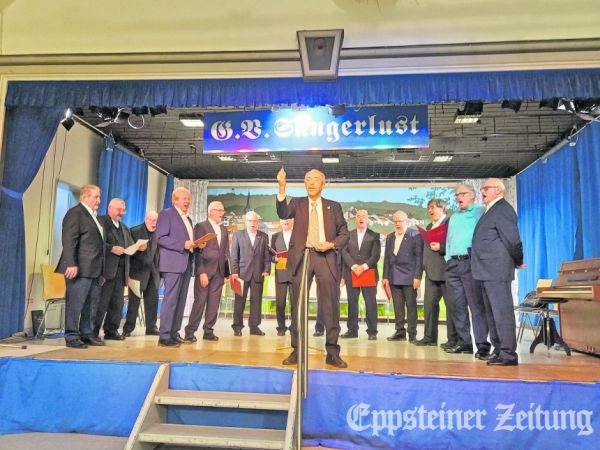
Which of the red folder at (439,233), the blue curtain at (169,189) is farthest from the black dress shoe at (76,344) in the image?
the blue curtain at (169,189)

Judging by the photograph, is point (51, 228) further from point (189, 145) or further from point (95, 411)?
point (95, 411)

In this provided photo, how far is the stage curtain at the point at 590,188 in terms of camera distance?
260 inches

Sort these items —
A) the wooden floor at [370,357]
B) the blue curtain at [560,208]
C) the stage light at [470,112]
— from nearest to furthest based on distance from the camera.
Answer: the wooden floor at [370,357], the stage light at [470,112], the blue curtain at [560,208]

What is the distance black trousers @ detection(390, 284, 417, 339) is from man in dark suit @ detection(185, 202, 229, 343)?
6.70 ft

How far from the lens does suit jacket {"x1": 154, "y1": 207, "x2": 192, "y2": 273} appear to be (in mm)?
4211

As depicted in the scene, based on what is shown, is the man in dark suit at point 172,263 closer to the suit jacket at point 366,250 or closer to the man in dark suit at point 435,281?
the suit jacket at point 366,250

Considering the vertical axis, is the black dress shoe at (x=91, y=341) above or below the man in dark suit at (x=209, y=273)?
below

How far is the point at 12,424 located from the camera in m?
3.20

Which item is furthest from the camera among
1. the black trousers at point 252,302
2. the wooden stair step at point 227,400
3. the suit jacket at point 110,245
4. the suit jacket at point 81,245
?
the black trousers at point 252,302

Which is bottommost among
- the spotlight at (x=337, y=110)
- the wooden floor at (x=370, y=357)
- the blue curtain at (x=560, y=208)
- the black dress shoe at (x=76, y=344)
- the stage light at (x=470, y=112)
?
the wooden floor at (x=370, y=357)

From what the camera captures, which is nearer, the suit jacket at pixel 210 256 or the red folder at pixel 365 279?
the suit jacket at pixel 210 256

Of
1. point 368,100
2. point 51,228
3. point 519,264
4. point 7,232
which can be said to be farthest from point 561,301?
point 51,228

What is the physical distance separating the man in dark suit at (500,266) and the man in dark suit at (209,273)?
2.59 meters

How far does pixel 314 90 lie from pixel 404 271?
2305 millimetres
